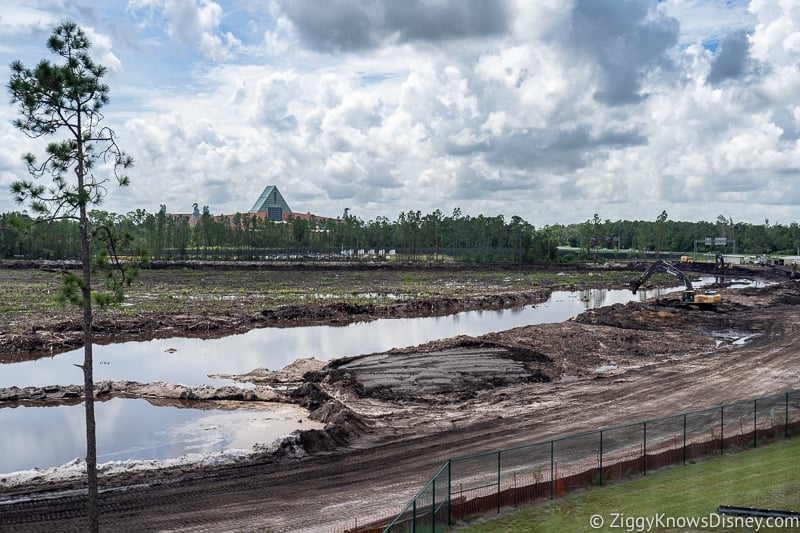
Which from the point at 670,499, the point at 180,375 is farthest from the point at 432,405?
the point at 180,375

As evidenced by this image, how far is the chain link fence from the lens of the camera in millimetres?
17672

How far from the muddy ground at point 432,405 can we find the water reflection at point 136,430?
2430mm

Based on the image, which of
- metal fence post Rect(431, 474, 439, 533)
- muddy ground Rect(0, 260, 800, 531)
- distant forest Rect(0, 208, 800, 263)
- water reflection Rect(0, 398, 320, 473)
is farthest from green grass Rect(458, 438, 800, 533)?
distant forest Rect(0, 208, 800, 263)

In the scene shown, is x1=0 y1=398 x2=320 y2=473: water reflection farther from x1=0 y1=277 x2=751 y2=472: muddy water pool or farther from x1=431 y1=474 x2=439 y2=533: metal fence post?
x1=431 y1=474 x2=439 y2=533: metal fence post

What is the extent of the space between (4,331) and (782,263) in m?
142

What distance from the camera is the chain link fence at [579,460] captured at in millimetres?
17672

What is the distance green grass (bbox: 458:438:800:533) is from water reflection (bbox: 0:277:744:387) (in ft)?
72.7

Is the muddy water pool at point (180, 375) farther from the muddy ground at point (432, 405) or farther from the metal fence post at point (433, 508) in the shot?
the metal fence post at point (433, 508)

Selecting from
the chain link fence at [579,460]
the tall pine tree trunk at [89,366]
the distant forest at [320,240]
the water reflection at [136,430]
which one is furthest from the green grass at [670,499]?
the distant forest at [320,240]

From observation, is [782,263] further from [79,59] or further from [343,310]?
[79,59]

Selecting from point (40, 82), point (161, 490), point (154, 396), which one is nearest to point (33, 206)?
point (40, 82)

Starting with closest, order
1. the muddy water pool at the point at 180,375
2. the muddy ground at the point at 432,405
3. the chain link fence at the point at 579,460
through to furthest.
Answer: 1. the chain link fence at the point at 579,460
2. the muddy ground at the point at 432,405
3. the muddy water pool at the point at 180,375

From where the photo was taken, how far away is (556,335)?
5128 centimetres

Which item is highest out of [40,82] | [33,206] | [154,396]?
[40,82]
